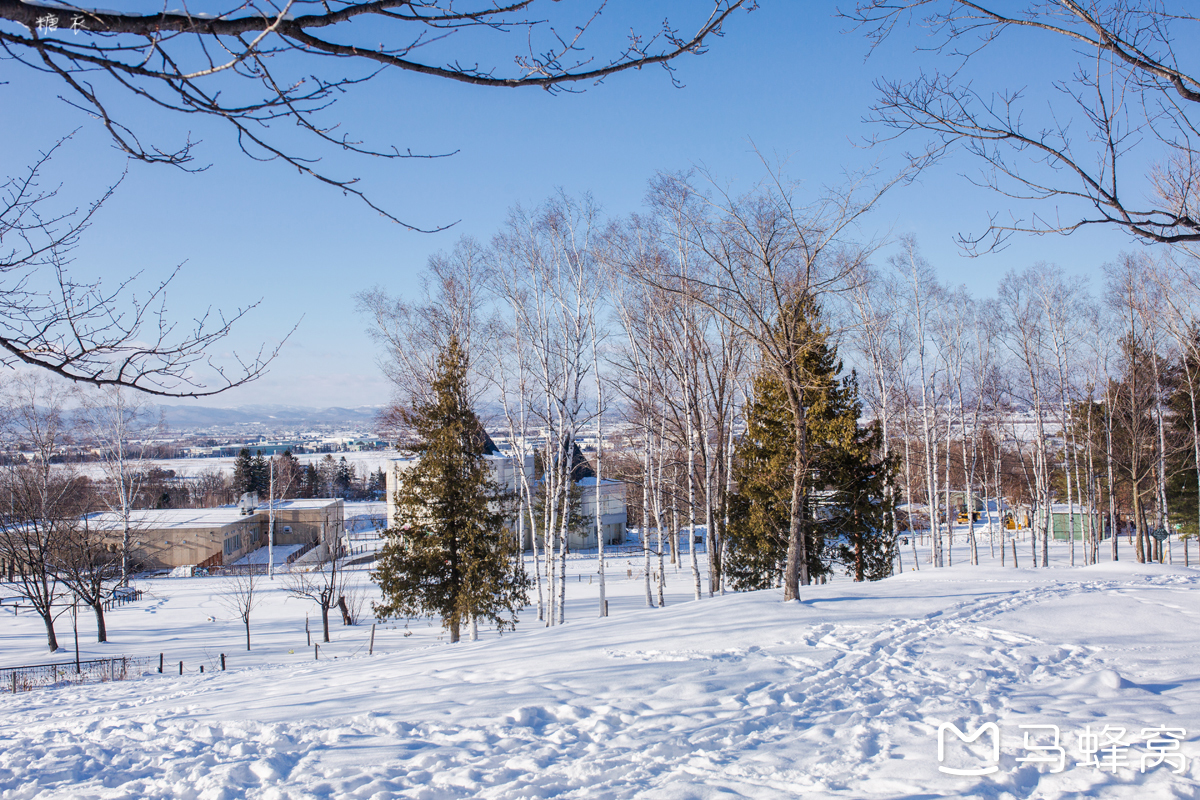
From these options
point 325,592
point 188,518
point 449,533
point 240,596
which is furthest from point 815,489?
point 188,518

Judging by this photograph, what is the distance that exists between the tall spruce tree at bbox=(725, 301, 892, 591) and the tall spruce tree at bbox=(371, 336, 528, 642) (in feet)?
17.6

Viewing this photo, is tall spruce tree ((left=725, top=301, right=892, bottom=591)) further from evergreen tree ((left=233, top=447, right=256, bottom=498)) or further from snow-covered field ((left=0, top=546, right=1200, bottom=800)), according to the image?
evergreen tree ((left=233, top=447, right=256, bottom=498))

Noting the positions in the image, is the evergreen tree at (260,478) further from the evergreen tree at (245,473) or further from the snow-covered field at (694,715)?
the snow-covered field at (694,715)

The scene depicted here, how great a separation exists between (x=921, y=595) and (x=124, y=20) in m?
11.0

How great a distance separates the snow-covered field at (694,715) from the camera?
11.7 ft

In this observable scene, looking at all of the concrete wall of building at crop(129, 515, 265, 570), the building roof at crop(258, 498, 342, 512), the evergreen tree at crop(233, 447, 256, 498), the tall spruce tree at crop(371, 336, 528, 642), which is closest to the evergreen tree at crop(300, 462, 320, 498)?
the evergreen tree at crop(233, 447, 256, 498)

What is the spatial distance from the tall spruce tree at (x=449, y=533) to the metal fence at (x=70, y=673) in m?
6.21

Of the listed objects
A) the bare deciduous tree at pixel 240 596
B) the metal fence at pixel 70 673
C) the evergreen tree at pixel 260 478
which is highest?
the evergreen tree at pixel 260 478

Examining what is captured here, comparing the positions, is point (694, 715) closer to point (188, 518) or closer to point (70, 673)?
point (70, 673)

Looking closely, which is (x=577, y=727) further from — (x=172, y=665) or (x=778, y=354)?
(x=172, y=665)

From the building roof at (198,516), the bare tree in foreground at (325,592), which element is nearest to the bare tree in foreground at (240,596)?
the bare tree in foreground at (325,592)

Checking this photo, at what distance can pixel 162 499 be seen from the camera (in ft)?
174

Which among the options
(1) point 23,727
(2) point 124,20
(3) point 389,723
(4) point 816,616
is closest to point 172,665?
(1) point 23,727

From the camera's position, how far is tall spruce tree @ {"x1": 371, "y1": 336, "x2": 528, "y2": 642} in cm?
1416
